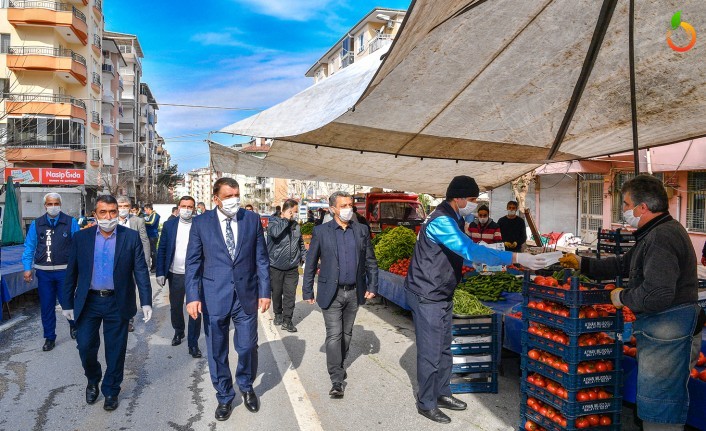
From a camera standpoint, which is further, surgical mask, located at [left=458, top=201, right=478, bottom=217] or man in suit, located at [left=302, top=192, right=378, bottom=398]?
man in suit, located at [left=302, top=192, right=378, bottom=398]

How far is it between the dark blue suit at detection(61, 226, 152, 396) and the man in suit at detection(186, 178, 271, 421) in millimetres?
740

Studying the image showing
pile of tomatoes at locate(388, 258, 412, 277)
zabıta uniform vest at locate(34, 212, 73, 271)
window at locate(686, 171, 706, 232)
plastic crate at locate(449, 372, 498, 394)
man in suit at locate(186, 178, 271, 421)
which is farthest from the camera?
window at locate(686, 171, 706, 232)

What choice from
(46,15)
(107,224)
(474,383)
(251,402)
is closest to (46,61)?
(46,15)

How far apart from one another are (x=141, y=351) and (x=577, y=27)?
6.64 m

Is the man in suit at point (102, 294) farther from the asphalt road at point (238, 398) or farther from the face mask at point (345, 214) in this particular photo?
the face mask at point (345, 214)

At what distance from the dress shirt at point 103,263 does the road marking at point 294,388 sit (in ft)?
6.94

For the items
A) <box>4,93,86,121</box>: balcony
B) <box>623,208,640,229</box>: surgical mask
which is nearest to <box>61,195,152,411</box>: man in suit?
<box>623,208,640,229</box>: surgical mask

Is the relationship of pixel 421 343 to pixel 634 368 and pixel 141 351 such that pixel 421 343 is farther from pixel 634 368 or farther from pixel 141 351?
pixel 141 351

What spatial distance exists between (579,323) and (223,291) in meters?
3.06

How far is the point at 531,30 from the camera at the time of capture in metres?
5.23

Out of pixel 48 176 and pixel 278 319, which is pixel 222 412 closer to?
pixel 278 319

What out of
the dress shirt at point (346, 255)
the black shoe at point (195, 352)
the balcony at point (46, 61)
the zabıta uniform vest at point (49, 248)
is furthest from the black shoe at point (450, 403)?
the balcony at point (46, 61)

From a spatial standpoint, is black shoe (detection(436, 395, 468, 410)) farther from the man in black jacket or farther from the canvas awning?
the man in black jacket

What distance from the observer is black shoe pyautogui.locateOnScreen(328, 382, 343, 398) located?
524 cm
